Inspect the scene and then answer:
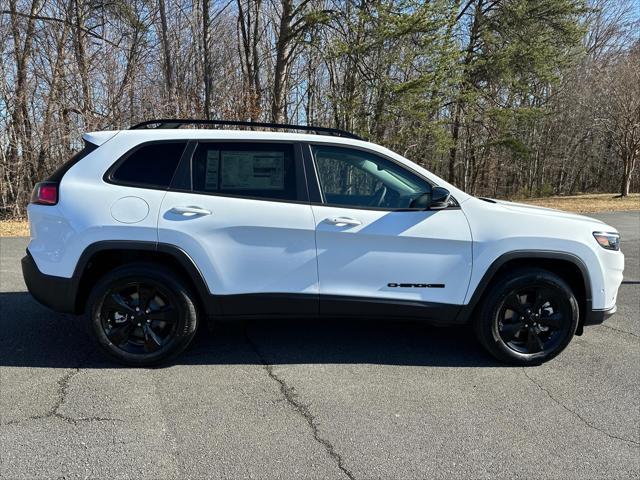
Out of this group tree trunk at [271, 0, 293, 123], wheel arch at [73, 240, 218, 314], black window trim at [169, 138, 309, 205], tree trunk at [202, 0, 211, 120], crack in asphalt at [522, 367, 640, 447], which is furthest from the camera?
tree trunk at [271, 0, 293, 123]

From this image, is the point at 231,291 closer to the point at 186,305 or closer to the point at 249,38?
the point at 186,305

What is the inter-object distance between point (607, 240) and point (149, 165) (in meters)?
3.69

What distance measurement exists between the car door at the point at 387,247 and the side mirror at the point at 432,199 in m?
0.05

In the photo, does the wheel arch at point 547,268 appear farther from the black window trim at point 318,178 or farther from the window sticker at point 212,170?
the window sticker at point 212,170

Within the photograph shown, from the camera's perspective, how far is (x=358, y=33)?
15.7 m

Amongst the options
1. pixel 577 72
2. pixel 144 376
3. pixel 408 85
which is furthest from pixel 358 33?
pixel 577 72

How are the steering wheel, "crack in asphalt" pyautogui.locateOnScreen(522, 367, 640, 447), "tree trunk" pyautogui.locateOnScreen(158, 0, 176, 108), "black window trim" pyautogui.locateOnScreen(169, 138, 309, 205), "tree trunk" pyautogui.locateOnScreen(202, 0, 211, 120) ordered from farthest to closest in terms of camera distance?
1. "tree trunk" pyautogui.locateOnScreen(158, 0, 176, 108)
2. "tree trunk" pyautogui.locateOnScreen(202, 0, 211, 120)
3. the steering wheel
4. "black window trim" pyautogui.locateOnScreen(169, 138, 309, 205)
5. "crack in asphalt" pyautogui.locateOnScreen(522, 367, 640, 447)

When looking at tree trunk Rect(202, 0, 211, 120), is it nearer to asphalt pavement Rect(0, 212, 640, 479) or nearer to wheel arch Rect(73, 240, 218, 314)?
asphalt pavement Rect(0, 212, 640, 479)

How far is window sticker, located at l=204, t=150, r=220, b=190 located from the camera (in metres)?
3.66

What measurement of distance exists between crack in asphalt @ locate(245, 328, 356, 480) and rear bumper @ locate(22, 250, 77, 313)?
150cm

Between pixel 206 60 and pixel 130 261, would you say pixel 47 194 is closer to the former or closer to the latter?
pixel 130 261

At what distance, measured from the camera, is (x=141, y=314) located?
3.67 meters

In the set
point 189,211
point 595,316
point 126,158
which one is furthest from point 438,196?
point 126,158

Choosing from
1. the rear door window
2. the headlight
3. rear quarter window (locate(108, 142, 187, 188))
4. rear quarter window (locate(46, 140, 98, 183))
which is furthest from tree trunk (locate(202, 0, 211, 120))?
the headlight
